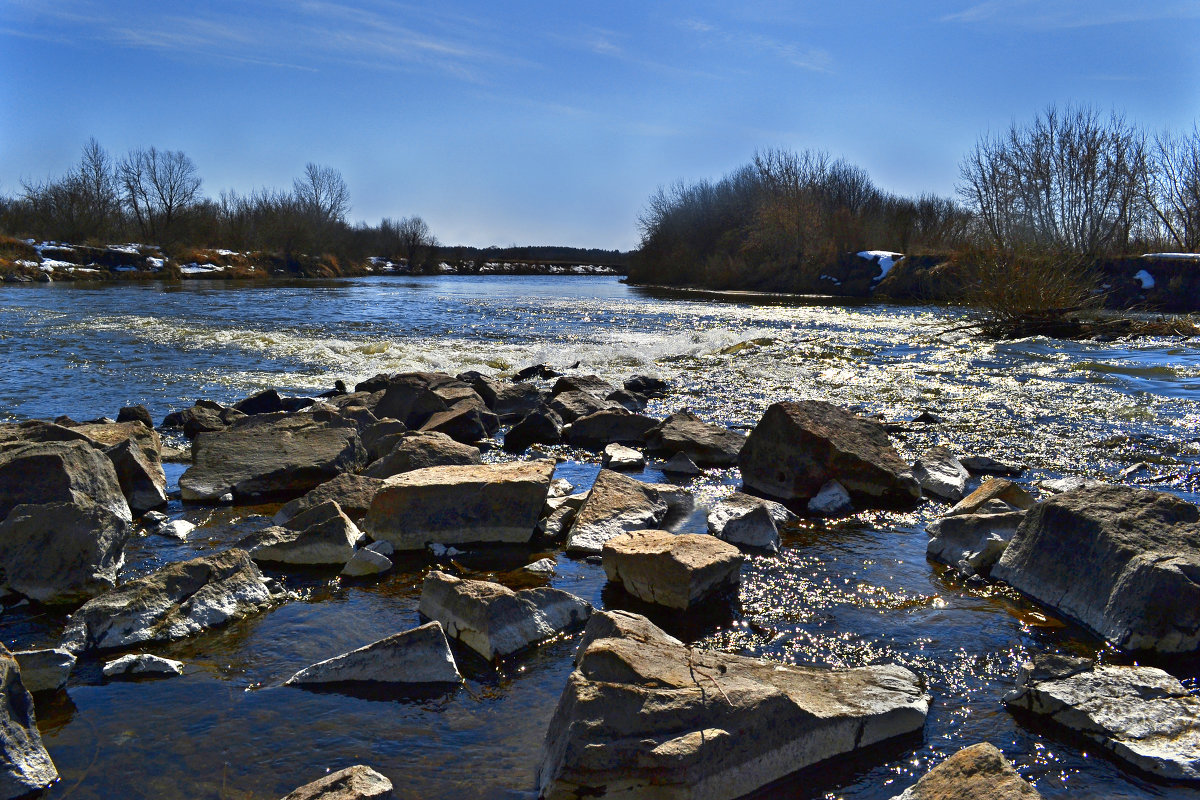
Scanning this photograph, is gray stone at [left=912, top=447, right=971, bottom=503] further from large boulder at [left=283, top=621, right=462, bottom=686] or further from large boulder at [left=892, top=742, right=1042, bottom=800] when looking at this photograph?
large boulder at [left=283, top=621, right=462, bottom=686]

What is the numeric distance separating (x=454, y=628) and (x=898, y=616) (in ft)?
6.59

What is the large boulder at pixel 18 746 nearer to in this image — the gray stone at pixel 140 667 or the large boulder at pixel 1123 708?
the gray stone at pixel 140 667

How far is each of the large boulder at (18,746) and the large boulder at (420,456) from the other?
311 cm

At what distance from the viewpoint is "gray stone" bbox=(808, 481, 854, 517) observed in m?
5.22

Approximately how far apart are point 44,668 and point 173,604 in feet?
1.84

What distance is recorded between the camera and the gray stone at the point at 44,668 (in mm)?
2795

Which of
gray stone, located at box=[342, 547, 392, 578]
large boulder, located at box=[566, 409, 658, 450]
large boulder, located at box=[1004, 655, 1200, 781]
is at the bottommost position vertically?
gray stone, located at box=[342, 547, 392, 578]

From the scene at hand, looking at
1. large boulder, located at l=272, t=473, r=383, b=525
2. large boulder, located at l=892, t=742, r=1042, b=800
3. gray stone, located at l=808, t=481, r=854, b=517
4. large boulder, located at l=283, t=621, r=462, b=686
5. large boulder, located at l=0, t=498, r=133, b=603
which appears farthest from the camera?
gray stone, located at l=808, t=481, r=854, b=517

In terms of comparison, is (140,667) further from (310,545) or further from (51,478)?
(51,478)

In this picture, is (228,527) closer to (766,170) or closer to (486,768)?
(486,768)

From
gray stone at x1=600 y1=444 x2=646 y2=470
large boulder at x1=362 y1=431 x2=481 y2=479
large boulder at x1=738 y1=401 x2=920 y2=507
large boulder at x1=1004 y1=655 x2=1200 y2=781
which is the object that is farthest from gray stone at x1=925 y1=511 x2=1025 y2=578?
large boulder at x1=362 y1=431 x2=481 y2=479

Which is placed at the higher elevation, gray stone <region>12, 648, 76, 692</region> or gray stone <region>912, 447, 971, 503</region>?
gray stone <region>912, 447, 971, 503</region>

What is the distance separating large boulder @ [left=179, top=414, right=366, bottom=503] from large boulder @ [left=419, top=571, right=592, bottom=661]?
2522mm

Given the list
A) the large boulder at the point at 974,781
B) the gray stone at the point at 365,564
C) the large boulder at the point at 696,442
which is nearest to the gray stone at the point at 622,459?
the large boulder at the point at 696,442
